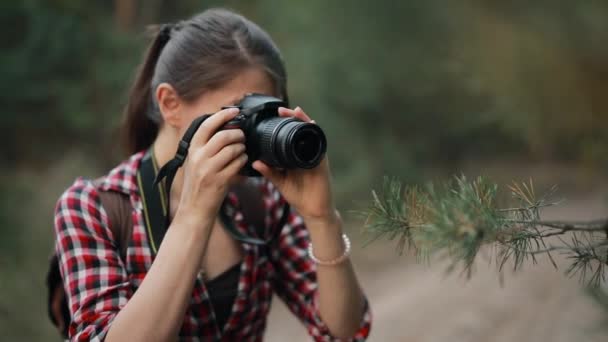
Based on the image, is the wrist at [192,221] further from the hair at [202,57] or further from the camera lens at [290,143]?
the hair at [202,57]

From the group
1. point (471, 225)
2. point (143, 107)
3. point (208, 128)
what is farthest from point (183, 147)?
point (471, 225)

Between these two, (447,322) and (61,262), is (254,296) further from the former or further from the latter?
(447,322)

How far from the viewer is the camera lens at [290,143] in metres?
0.78

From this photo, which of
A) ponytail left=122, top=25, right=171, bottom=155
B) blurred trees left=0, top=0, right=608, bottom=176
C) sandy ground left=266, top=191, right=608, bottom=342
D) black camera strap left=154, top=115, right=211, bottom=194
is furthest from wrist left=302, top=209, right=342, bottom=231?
blurred trees left=0, top=0, right=608, bottom=176

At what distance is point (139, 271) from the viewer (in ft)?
2.85

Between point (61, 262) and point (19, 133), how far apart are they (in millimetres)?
2763

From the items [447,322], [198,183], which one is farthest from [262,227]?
[447,322]

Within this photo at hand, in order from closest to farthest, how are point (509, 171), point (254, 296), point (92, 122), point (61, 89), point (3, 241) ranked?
1. point (254, 296)
2. point (3, 241)
3. point (61, 89)
4. point (92, 122)
5. point (509, 171)

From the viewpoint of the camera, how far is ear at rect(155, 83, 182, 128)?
93 centimetres

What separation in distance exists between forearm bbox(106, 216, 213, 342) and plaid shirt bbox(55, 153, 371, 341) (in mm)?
48

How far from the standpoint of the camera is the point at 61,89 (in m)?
3.15

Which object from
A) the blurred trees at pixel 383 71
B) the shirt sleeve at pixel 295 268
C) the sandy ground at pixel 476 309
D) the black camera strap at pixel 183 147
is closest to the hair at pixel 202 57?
the black camera strap at pixel 183 147

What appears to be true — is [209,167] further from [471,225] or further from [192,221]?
[471,225]

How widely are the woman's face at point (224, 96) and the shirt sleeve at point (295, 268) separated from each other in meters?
0.23
